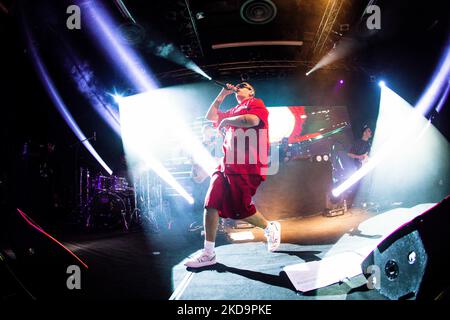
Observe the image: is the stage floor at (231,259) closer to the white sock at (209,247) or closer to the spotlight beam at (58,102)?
the white sock at (209,247)

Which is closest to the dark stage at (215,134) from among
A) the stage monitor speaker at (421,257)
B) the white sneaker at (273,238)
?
the white sneaker at (273,238)

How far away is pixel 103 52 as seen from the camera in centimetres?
373

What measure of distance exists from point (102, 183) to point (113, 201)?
15.1 inches

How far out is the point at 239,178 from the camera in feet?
7.80

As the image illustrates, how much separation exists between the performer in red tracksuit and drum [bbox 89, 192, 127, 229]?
2.51 metres

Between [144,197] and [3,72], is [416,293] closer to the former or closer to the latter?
[144,197]

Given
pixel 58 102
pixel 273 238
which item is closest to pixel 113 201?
pixel 58 102

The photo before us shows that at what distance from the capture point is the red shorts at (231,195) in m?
2.29

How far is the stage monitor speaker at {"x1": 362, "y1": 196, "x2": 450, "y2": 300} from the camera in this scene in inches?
46.5

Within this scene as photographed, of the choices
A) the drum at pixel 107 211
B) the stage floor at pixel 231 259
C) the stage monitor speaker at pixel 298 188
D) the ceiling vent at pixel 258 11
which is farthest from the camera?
the drum at pixel 107 211

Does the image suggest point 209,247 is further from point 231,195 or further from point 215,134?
point 215,134

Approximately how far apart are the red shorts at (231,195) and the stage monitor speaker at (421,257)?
1205 mm

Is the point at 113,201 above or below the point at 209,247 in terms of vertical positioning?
above

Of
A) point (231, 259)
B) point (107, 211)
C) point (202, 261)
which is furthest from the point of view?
point (107, 211)
